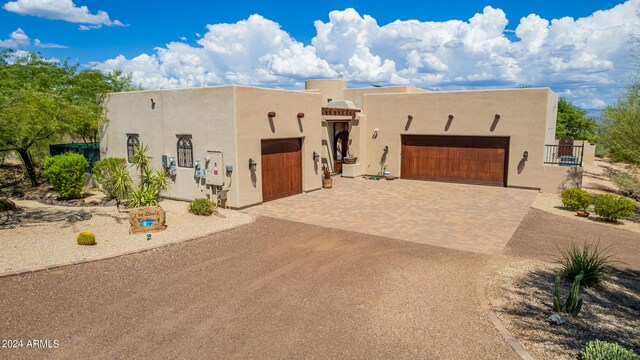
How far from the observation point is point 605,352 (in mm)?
5523

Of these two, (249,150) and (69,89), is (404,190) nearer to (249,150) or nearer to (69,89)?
(249,150)

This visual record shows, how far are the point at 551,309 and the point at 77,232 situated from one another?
40.5 feet

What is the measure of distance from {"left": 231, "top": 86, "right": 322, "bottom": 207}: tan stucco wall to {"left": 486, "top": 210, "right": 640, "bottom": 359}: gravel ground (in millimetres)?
9246

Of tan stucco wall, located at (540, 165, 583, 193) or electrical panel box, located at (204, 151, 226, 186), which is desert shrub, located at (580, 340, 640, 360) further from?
tan stucco wall, located at (540, 165, 583, 193)

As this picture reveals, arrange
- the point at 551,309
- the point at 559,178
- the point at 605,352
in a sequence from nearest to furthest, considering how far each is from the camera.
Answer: the point at 605,352 → the point at 551,309 → the point at 559,178

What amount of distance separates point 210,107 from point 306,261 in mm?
8192

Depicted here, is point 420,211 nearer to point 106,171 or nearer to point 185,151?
point 185,151

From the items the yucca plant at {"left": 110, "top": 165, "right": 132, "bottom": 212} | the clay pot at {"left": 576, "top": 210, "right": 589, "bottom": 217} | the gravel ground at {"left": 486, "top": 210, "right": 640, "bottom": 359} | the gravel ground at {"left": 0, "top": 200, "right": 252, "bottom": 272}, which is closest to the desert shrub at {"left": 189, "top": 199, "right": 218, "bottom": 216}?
the gravel ground at {"left": 0, "top": 200, "right": 252, "bottom": 272}

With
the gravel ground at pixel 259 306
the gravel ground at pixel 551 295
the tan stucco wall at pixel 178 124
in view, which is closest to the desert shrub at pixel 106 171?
the tan stucco wall at pixel 178 124

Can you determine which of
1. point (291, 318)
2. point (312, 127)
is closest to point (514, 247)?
point (291, 318)

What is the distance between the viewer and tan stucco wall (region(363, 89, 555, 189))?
2002 centimetres

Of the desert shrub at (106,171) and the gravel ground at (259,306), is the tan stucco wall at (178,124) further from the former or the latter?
the gravel ground at (259,306)

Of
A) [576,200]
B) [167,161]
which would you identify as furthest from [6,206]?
[576,200]

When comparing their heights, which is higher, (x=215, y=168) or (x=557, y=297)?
(x=215, y=168)
